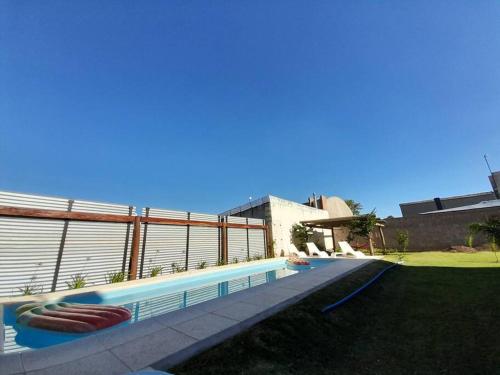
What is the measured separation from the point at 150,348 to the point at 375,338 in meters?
3.37

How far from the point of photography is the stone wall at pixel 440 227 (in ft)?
48.9

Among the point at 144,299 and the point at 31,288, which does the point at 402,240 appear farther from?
the point at 31,288

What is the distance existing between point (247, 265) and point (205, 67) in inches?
443

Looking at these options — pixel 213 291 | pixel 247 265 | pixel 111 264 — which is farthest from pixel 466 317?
pixel 111 264

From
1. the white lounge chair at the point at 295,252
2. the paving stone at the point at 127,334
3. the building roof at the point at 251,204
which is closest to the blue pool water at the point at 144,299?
the paving stone at the point at 127,334

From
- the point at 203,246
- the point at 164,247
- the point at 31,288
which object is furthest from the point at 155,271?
the point at 31,288

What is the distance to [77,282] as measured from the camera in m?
7.00

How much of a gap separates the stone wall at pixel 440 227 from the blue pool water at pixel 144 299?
1464 centimetres

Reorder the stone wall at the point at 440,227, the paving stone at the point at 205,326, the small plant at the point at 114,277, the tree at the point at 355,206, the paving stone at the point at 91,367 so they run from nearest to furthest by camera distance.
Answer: the paving stone at the point at 91,367 → the paving stone at the point at 205,326 → the small plant at the point at 114,277 → the stone wall at the point at 440,227 → the tree at the point at 355,206

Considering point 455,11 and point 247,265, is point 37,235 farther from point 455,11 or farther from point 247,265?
point 455,11

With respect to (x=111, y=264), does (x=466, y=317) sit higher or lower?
lower

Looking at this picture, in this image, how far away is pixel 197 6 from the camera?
28.3 feet

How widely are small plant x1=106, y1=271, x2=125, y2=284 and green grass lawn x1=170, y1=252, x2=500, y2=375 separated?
686 centimetres

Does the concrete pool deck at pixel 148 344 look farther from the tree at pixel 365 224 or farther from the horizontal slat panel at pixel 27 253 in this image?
the tree at pixel 365 224
